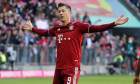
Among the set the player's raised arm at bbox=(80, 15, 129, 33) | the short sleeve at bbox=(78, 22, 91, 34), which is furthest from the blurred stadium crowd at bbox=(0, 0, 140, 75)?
the player's raised arm at bbox=(80, 15, 129, 33)

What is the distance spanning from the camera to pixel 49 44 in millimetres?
26172

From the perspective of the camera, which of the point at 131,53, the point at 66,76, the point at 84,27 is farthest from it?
the point at 131,53

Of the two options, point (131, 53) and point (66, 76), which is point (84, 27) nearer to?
point (66, 76)

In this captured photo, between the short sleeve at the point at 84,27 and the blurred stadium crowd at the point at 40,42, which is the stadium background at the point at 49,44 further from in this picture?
the short sleeve at the point at 84,27

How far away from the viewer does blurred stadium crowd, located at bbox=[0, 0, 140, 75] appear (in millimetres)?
24531

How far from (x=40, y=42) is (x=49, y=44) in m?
0.64

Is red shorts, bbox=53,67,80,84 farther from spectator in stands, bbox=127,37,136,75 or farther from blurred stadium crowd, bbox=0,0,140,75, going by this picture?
spectator in stands, bbox=127,37,136,75

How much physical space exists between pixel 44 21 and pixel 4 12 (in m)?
2.84

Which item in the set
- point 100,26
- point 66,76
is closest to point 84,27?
point 100,26

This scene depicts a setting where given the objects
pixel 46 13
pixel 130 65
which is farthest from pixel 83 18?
pixel 130 65

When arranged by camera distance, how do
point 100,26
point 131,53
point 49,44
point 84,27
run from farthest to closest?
point 131,53 < point 49,44 < point 84,27 < point 100,26

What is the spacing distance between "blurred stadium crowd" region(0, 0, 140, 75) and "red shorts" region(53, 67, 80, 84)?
1533cm

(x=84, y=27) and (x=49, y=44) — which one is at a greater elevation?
(x=84, y=27)

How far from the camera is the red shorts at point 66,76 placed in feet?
29.2
